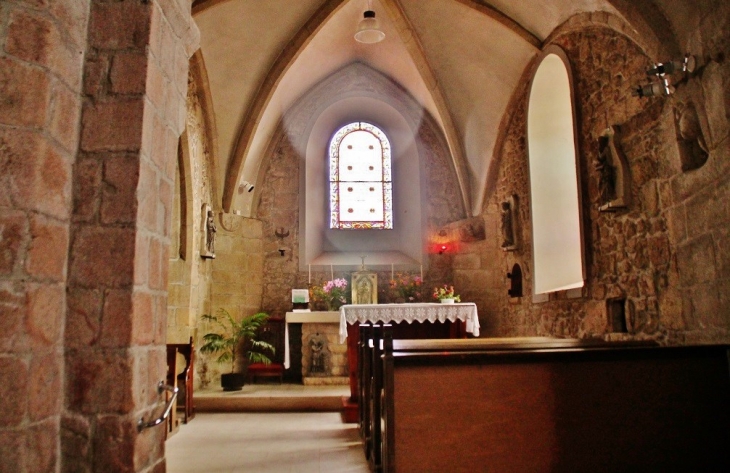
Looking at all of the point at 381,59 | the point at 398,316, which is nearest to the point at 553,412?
the point at 398,316

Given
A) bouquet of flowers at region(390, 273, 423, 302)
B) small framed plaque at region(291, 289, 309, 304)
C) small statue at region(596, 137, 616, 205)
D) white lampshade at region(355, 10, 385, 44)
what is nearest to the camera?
small statue at region(596, 137, 616, 205)

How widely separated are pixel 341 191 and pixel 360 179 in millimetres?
404

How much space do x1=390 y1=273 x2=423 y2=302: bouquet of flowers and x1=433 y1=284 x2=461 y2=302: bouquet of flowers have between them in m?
0.29

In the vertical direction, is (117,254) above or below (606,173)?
below

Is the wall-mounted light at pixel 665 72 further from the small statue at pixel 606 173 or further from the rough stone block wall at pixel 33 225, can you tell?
the rough stone block wall at pixel 33 225

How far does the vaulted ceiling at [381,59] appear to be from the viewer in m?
7.27

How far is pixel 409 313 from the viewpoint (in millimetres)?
7312

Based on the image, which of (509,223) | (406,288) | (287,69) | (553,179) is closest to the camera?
(553,179)

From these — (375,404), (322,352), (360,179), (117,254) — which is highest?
(360,179)

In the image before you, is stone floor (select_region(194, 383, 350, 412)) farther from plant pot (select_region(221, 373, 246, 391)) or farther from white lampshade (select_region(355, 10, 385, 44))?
white lampshade (select_region(355, 10, 385, 44))

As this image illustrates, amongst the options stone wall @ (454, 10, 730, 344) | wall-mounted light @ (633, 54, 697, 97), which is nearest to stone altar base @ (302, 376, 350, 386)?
stone wall @ (454, 10, 730, 344)

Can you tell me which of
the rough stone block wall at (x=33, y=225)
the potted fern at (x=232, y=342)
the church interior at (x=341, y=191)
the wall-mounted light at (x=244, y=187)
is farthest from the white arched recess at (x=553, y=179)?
the rough stone block wall at (x=33, y=225)

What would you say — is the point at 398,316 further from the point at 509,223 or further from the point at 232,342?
the point at 232,342

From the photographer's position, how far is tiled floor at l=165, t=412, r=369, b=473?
13.5ft
